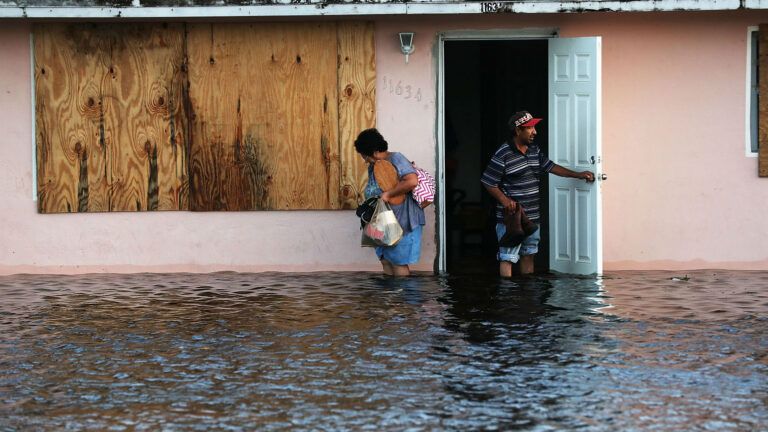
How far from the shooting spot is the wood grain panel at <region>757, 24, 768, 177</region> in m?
13.0

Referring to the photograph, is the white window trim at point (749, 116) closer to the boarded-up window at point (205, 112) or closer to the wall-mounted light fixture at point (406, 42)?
the wall-mounted light fixture at point (406, 42)

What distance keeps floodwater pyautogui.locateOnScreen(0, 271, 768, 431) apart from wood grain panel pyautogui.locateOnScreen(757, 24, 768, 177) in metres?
1.18

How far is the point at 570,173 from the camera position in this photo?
489 inches

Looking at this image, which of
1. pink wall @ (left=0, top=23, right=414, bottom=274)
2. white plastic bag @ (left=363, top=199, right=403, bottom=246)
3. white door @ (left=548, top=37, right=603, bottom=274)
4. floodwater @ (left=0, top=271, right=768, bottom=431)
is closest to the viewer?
floodwater @ (left=0, top=271, right=768, bottom=431)

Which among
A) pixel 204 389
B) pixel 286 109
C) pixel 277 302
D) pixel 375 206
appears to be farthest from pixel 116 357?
pixel 286 109

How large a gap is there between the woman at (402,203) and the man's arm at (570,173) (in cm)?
137

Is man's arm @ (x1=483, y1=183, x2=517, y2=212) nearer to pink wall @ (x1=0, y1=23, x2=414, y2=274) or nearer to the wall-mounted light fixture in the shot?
pink wall @ (x1=0, y1=23, x2=414, y2=274)

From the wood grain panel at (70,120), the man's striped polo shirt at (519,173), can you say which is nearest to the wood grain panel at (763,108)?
the man's striped polo shirt at (519,173)

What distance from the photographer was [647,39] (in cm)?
1314

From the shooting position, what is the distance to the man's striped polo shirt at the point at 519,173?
12.2 meters

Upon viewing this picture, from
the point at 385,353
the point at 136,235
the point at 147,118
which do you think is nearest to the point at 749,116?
the point at 385,353

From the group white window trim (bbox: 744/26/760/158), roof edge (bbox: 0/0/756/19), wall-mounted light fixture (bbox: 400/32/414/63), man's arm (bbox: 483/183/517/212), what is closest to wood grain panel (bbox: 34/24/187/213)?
roof edge (bbox: 0/0/756/19)

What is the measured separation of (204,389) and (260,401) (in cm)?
50

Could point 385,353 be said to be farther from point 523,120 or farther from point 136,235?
point 136,235
